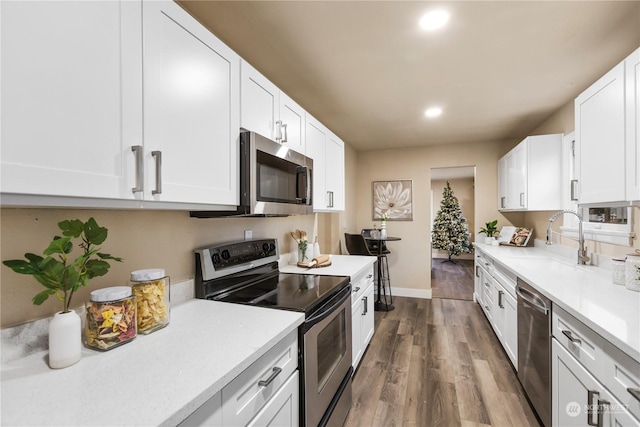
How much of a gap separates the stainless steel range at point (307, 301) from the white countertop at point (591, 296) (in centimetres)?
113

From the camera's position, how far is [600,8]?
150 cm

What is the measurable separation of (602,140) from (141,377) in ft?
7.77

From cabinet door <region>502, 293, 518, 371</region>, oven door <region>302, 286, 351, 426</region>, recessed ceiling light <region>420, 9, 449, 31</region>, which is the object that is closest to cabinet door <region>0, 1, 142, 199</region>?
oven door <region>302, 286, 351, 426</region>

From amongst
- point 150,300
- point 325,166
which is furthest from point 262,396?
point 325,166

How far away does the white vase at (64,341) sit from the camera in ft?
2.68

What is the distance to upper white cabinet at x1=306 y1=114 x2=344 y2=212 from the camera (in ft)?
7.49

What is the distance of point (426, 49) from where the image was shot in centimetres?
187

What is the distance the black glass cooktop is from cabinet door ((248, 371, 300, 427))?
0.30 m

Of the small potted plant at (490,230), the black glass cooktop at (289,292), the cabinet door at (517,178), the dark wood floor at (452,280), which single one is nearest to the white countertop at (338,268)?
the black glass cooktop at (289,292)

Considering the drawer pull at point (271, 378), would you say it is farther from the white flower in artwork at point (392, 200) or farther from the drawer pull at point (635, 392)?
the white flower in artwork at point (392, 200)

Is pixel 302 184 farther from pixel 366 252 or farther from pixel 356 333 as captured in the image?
pixel 366 252

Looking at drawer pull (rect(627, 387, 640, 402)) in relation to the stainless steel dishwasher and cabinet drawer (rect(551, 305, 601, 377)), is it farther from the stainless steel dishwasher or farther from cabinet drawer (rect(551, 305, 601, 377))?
the stainless steel dishwasher

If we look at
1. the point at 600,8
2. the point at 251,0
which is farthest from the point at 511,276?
the point at 251,0

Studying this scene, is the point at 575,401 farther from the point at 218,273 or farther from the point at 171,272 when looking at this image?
the point at 171,272
